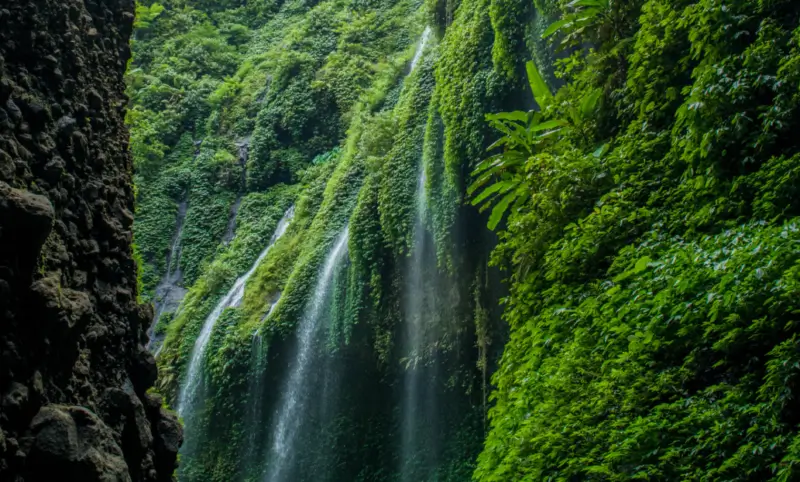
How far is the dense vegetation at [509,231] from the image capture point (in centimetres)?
349

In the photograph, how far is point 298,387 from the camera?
1135cm

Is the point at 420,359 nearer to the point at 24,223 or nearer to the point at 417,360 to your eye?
the point at 417,360

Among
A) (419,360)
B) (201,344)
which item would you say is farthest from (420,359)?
(201,344)

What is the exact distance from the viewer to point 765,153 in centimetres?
404

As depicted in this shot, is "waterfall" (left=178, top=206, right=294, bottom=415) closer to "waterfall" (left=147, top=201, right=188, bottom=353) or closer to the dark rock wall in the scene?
"waterfall" (left=147, top=201, right=188, bottom=353)

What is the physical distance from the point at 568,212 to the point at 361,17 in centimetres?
1720

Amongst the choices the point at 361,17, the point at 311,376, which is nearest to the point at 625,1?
the point at 311,376

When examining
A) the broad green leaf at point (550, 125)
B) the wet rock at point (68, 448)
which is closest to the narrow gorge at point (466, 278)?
the wet rock at point (68, 448)

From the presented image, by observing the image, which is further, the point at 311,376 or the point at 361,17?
the point at 361,17

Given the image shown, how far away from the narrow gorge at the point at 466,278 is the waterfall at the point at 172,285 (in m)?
2.94

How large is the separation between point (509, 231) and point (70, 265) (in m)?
3.96

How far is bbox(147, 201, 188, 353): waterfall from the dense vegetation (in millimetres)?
278

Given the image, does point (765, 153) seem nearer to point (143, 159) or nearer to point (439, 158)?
point (439, 158)

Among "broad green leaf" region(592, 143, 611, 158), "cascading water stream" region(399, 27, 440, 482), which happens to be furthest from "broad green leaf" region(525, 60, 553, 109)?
"cascading water stream" region(399, 27, 440, 482)
